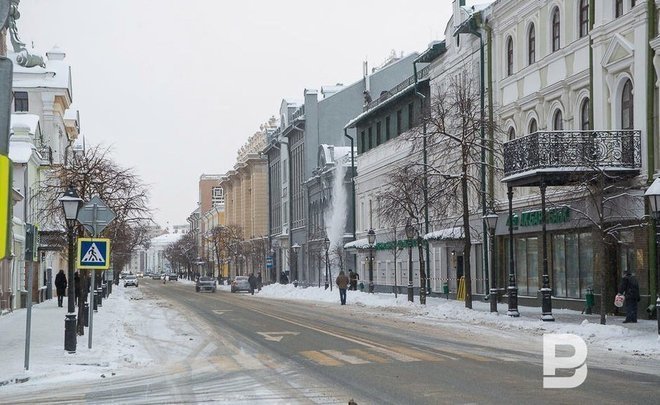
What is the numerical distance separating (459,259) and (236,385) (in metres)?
34.2

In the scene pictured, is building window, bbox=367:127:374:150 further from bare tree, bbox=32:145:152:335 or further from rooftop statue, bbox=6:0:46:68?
rooftop statue, bbox=6:0:46:68

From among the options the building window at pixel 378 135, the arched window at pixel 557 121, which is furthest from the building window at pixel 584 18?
the building window at pixel 378 135

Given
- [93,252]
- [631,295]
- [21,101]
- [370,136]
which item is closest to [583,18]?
[631,295]

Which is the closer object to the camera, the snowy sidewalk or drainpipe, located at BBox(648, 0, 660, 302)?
the snowy sidewalk

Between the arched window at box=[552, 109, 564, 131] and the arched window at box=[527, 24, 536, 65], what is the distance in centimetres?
329

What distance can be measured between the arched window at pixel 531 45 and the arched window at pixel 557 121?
329 centimetres

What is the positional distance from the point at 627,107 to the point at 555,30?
6.87m

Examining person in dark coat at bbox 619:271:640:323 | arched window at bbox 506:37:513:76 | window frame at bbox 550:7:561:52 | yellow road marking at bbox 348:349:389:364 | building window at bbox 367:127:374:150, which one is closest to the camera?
yellow road marking at bbox 348:349:389:364

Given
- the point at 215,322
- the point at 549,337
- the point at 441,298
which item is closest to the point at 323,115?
the point at 441,298

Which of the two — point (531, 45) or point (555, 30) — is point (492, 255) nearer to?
point (531, 45)

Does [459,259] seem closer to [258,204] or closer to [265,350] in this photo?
[265,350]

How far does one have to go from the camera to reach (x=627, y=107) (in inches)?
1166

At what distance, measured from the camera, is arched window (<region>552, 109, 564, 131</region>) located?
34737 millimetres

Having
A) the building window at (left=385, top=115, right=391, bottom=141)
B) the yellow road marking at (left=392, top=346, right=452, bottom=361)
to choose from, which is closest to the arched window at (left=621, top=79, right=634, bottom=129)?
the yellow road marking at (left=392, top=346, right=452, bottom=361)
